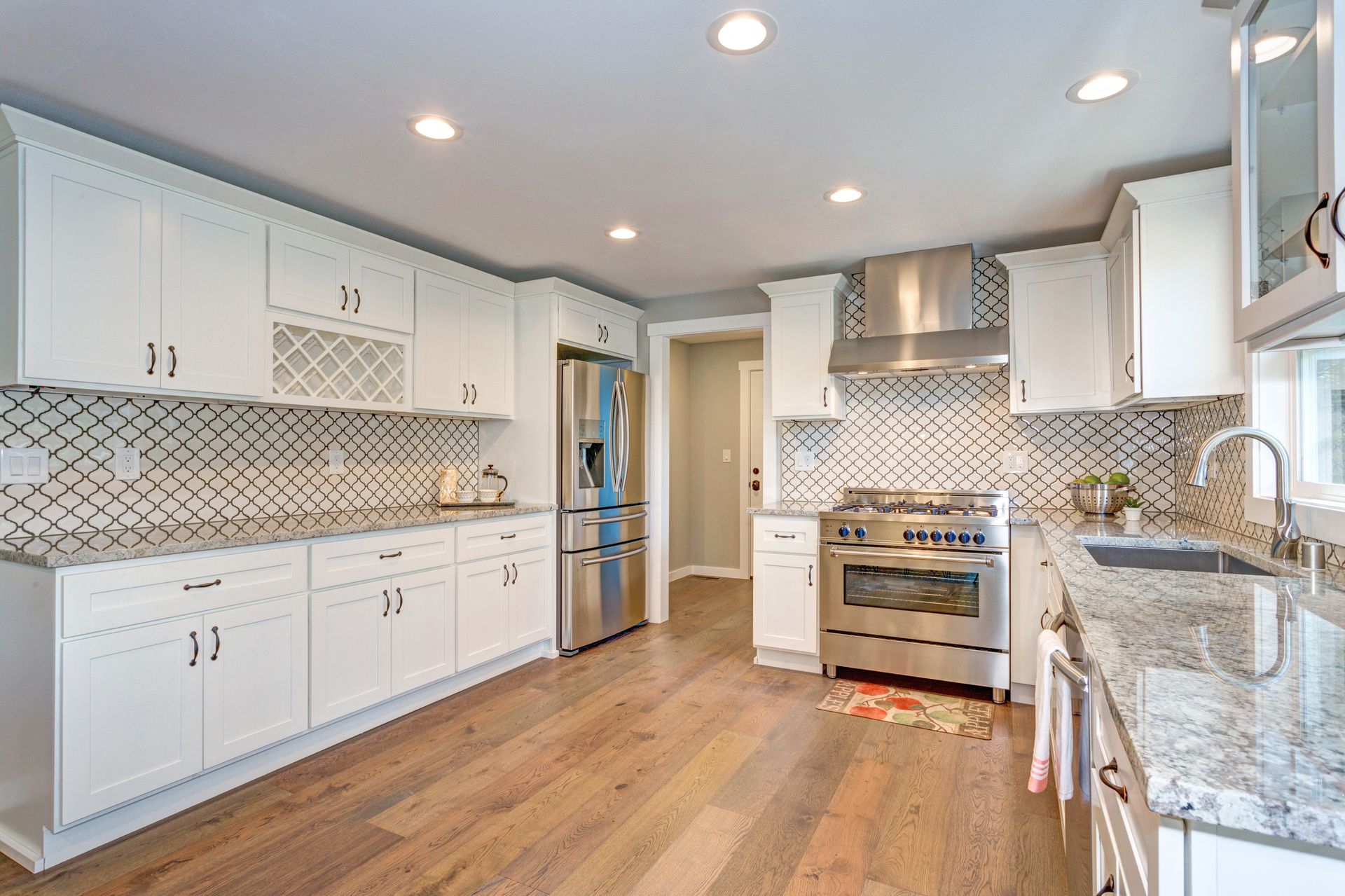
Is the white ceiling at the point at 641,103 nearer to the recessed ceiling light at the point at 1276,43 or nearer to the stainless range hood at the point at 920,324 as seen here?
the stainless range hood at the point at 920,324

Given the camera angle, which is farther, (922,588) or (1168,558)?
(922,588)

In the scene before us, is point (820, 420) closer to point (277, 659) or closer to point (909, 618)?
point (909, 618)

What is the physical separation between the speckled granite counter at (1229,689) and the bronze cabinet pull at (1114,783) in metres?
0.15

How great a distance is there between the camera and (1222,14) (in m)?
1.75

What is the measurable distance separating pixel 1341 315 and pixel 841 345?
109 inches

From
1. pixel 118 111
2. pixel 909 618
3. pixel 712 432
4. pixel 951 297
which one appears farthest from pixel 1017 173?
pixel 712 432

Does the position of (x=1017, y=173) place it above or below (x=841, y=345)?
above

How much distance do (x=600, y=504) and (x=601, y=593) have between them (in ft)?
1.85

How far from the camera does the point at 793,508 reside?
13.2 ft

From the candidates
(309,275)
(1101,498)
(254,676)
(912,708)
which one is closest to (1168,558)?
(1101,498)

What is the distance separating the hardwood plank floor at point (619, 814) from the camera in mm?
1943

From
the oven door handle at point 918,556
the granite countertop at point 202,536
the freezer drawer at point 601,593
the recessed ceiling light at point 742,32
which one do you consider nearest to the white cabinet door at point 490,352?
the granite countertop at point 202,536

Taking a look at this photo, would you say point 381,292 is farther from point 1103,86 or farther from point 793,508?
point 1103,86

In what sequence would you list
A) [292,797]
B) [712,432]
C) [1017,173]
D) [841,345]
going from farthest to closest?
1. [712,432]
2. [841,345]
3. [1017,173]
4. [292,797]
